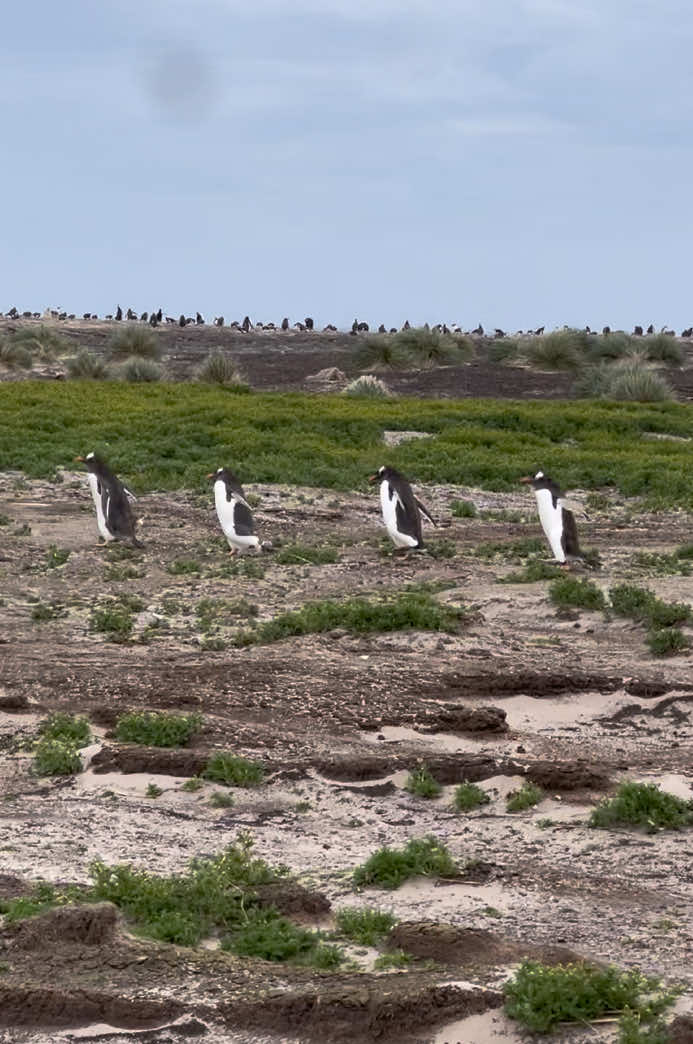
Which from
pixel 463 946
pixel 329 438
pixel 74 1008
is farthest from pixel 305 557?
pixel 74 1008

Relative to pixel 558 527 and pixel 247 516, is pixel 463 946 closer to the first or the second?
pixel 558 527

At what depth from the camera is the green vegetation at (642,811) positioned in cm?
777

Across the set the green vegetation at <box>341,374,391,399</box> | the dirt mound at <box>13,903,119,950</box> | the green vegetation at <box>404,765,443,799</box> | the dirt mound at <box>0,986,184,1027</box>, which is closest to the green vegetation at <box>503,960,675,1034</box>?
the dirt mound at <box>0,986,184,1027</box>

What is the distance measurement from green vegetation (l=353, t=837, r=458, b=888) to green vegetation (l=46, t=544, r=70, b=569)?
7.42 meters

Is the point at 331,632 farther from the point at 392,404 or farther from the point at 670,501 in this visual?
the point at 392,404

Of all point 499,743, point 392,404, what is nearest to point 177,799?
point 499,743

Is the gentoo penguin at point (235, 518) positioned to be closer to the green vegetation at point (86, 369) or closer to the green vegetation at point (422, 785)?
the green vegetation at point (422, 785)

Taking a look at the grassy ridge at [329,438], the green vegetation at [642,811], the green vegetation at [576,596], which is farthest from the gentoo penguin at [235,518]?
the green vegetation at [642,811]

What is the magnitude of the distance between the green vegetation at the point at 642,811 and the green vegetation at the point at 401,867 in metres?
0.90

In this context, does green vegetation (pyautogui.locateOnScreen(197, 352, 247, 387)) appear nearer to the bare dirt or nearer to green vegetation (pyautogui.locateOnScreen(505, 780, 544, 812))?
the bare dirt

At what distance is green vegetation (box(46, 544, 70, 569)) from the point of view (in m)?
14.3

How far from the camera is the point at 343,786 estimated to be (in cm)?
862

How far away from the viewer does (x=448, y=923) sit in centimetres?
668

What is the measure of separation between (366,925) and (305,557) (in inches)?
325
